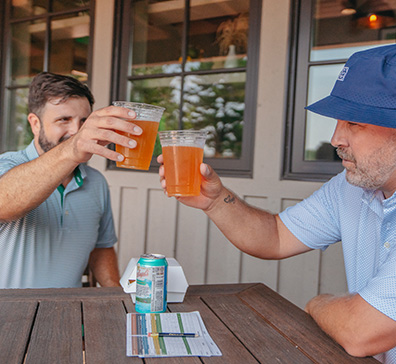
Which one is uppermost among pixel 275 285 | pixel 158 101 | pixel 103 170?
pixel 158 101

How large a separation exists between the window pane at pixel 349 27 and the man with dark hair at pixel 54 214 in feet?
5.12

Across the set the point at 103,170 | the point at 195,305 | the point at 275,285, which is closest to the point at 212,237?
the point at 275,285

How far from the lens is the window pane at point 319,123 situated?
2.80m

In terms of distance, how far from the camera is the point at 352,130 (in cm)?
142

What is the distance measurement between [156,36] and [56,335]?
2.83 meters

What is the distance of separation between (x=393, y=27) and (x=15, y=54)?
3.31m

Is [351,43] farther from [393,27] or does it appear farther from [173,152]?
[173,152]

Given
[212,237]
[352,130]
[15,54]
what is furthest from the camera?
[15,54]

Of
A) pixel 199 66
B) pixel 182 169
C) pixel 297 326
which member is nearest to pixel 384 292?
pixel 297 326

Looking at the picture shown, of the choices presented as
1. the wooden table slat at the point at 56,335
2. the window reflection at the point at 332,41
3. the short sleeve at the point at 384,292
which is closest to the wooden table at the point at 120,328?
the wooden table slat at the point at 56,335

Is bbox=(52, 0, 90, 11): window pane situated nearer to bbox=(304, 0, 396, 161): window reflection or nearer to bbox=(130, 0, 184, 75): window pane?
bbox=(130, 0, 184, 75): window pane

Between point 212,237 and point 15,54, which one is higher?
point 15,54

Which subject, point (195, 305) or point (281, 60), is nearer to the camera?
point (195, 305)

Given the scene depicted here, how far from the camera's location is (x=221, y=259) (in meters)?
3.08
